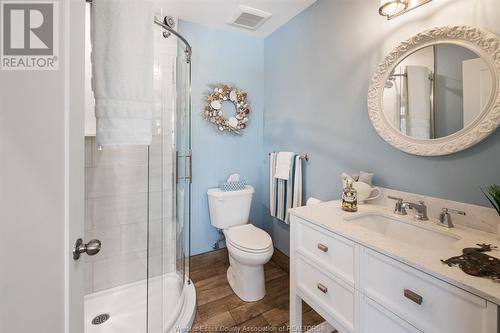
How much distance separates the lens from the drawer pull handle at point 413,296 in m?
0.75

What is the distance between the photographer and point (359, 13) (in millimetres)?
1494

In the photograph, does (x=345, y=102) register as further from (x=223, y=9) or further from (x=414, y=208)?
(x=223, y=9)

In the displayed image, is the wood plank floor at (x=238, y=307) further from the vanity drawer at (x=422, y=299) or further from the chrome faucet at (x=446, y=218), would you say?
the chrome faucet at (x=446, y=218)

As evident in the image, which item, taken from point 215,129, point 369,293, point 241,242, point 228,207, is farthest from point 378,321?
point 215,129

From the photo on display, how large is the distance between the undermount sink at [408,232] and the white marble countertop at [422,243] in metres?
0.01

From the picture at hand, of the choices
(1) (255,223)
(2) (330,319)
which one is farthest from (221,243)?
(2) (330,319)

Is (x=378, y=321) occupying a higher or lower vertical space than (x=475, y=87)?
lower

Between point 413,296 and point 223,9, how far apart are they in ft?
7.34

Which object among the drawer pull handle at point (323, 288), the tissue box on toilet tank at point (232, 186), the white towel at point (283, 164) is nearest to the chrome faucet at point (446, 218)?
the drawer pull handle at point (323, 288)

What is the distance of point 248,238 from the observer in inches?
71.0

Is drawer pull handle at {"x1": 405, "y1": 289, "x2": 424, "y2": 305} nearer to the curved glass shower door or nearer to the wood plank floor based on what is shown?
the wood plank floor

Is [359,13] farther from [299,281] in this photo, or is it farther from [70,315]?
[70,315]

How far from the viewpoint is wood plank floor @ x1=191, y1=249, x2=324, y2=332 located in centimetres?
151

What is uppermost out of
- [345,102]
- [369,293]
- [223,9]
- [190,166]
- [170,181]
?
[223,9]
